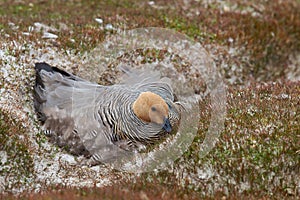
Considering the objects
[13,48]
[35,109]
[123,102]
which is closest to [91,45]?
[13,48]

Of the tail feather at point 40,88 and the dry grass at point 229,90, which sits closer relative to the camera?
the dry grass at point 229,90

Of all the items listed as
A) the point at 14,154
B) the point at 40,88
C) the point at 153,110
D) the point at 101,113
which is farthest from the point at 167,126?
the point at 40,88

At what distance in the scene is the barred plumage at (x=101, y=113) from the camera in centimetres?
1300

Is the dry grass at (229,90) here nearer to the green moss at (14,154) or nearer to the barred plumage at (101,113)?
the green moss at (14,154)

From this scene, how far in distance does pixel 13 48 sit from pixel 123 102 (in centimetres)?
530

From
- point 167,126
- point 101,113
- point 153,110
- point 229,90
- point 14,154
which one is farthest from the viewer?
point 229,90

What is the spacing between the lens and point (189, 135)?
13539mm

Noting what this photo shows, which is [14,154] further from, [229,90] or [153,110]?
[229,90]

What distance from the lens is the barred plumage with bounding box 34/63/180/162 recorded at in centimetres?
1300

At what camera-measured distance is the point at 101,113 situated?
14.2m

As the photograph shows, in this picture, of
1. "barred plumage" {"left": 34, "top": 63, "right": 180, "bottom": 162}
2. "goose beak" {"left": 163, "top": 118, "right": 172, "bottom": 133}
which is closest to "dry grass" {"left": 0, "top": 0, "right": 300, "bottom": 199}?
"goose beak" {"left": 163, "top": 118, "right": 172, "bottom": 133}

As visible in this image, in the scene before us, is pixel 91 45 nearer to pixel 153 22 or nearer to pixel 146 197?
pixel 153 22

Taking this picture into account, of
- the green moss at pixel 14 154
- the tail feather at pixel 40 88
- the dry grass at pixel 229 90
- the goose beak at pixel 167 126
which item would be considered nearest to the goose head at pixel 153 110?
the goose beak at pixel 167 126

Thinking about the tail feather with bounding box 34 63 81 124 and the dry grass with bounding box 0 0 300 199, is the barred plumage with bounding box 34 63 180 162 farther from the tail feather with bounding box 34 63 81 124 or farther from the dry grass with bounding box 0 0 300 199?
the dry grass with bounding box 0 0 300 199
